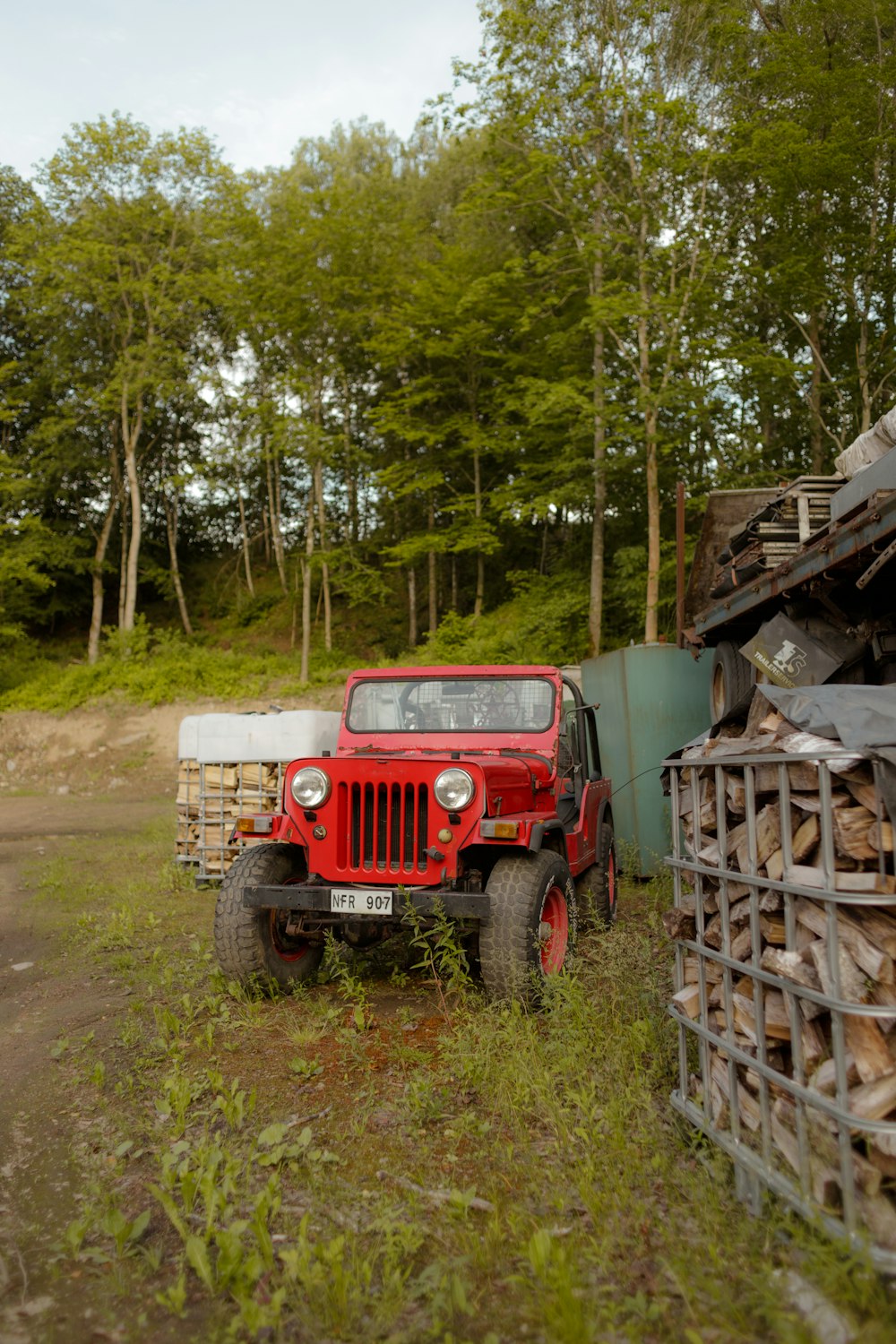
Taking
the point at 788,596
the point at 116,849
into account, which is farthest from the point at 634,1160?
the point at 116,849

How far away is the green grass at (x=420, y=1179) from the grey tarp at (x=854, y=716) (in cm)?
117

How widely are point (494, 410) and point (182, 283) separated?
9729 mm

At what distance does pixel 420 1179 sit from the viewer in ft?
9.86

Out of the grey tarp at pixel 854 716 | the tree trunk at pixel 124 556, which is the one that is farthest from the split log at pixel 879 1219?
the tree trunk at pixel 124 556

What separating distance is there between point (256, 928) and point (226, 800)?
3859mm

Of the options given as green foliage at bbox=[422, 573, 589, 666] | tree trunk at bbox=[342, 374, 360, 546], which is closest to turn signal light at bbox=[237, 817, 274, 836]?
green foliage at bbox=[422, 573, 589, 666]

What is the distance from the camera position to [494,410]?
20484 millimetres

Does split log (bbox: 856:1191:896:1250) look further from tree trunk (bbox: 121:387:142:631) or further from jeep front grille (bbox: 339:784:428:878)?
tree trunk (bbox: 121:387:142:631)

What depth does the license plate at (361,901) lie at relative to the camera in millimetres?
4500

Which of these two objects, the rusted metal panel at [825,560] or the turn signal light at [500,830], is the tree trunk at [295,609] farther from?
the turn signal light at [500,830]

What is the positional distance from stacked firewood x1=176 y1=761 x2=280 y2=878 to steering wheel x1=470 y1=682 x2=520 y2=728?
284 cm

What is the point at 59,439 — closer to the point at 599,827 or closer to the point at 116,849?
the point at 116,849

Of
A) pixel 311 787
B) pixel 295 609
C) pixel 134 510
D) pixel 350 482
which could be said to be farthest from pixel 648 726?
pixel 295 609

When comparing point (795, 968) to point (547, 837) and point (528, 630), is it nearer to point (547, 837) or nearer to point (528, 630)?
point (547, 837)
